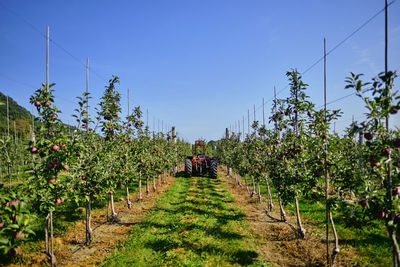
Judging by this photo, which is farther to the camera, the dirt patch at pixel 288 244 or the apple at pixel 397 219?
the dirt patch at pixel 288 244

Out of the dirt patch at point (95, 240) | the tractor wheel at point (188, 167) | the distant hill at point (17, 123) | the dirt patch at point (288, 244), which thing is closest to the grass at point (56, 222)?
the dirt patch at point (95, 240)

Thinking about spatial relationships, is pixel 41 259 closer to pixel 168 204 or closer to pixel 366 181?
pixel 168 204

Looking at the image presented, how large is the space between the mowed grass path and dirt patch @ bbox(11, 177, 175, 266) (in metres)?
0.45

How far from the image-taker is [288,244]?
6832 mm

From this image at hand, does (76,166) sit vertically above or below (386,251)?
above

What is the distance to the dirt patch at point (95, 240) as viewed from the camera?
19.6 feet

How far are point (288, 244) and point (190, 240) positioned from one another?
3344 millimetres

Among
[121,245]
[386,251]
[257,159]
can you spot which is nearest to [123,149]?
[121,245]

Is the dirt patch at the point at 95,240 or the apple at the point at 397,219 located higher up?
the apple at the point at 397,219

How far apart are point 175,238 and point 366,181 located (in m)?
6.08

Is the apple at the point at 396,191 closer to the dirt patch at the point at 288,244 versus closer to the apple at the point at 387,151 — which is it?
the apple at the point at 387,151

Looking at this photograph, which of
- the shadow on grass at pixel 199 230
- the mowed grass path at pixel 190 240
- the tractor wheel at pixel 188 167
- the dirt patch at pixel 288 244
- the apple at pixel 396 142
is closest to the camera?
the apple at pixel 396 142

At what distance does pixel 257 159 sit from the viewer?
10961mm

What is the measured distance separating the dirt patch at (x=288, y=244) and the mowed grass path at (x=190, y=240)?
0.44 m
